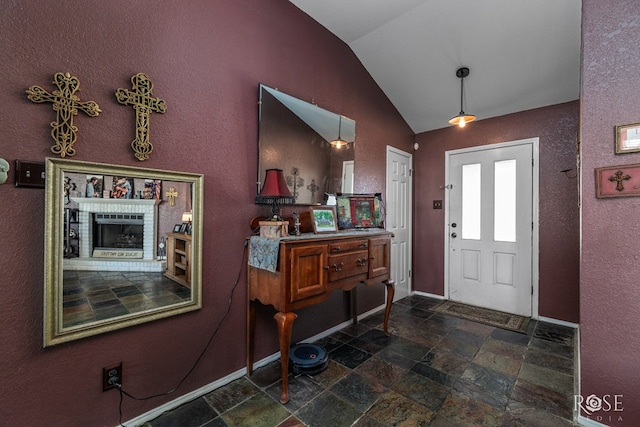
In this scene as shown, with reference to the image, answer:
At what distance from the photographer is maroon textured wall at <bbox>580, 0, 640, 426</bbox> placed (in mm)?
1487

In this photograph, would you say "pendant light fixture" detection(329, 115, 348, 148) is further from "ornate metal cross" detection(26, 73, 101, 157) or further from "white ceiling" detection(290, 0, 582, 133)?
"ornate metal cross" detection(26, 73, 101, 157)

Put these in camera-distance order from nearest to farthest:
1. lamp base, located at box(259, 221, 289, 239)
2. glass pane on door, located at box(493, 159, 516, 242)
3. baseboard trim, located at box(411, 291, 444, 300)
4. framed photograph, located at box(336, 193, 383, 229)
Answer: lamp base, located at box(259, 221, 289, 239) < framed photograph, located at box(336, 193, 383, 229) < glass pane on door, located at box(493, 159, 516, 242) < baseboard trim, located at box(411, 291, 444, 300)

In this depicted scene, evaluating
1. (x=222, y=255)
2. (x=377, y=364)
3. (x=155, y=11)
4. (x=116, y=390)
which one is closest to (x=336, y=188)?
(x=222, y=255)

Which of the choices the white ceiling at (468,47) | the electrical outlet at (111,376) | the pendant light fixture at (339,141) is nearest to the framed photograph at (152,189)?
the electrical outlet at (111,376)

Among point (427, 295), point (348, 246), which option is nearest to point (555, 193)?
point (427, 295)

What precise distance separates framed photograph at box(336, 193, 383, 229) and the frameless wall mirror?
6.7 inches

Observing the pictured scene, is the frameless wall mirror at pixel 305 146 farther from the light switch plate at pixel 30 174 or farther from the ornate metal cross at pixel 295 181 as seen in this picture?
the light switch plate at pixel 30 174

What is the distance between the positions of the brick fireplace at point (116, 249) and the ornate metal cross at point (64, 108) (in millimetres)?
260

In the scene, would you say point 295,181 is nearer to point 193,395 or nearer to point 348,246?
point 348,246

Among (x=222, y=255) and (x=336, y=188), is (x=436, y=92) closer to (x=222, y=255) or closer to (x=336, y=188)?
(x=336, y=188)

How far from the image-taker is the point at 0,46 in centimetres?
118

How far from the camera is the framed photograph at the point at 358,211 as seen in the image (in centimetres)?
262

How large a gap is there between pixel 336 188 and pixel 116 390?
7.02 feet

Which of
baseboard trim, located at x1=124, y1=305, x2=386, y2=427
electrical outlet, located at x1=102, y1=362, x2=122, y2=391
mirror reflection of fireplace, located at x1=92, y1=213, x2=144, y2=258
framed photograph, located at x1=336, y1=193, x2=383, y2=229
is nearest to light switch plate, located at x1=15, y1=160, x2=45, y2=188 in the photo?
mirror reflection of fireplace, located at x1=92, y1=213, x2=144, y2=258
